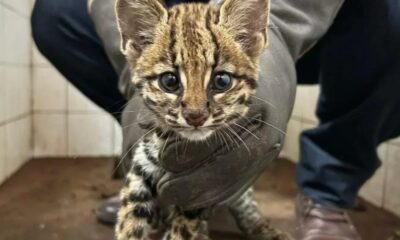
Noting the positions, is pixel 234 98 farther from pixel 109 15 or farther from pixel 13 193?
pixel 13 193

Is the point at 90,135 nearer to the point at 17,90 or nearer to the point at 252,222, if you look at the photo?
the point at 17,90

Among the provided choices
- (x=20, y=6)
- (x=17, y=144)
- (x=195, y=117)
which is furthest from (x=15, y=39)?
(x=195, y=117)

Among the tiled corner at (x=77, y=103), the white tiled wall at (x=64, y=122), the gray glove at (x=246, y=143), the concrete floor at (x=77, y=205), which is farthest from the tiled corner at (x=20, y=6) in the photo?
the gray glove at (x=246, y=143)

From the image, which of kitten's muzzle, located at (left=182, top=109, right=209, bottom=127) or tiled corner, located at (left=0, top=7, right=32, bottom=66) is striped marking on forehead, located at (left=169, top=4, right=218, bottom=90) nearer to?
kitten's muzzle, located at (left=182, top=109, right=209, bottom=127)

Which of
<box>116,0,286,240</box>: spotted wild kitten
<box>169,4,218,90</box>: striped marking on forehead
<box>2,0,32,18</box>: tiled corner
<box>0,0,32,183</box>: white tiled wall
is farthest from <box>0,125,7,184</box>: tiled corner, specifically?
<box>169,4,218,90</box>: striped marking on forehead

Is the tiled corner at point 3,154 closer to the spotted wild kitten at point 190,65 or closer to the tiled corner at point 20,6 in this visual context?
the tiled corner at point 20,6

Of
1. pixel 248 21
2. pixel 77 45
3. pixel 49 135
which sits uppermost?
pixel 248 21

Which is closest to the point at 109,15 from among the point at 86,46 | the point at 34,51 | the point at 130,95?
the point at 130,95
